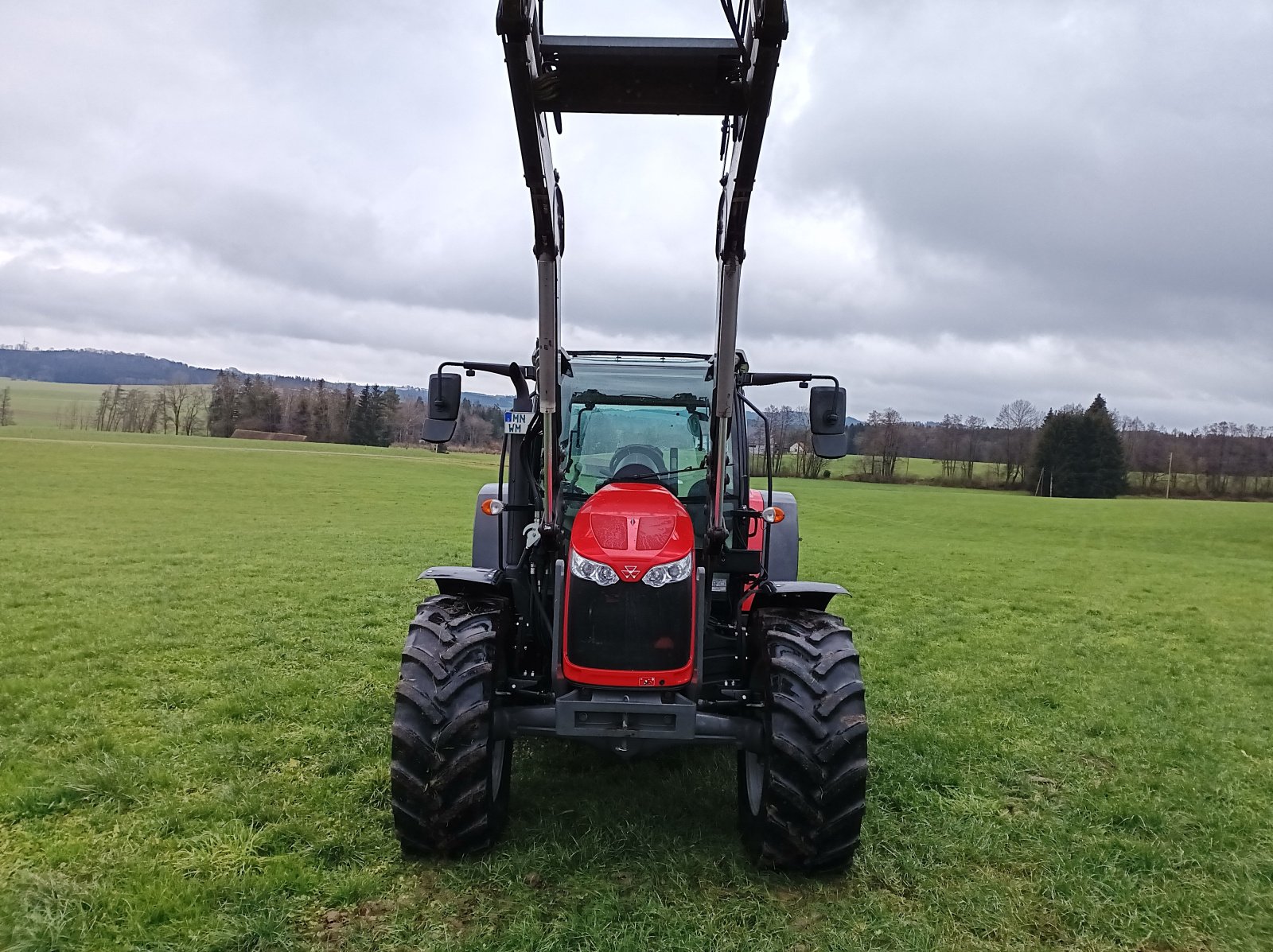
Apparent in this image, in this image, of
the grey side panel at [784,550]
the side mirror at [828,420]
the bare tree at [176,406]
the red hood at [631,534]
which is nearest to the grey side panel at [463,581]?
the red hood at [631,534]

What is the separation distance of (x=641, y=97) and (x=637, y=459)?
6.41 feet

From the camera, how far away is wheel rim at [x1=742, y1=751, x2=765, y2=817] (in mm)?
4223

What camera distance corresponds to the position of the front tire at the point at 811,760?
3846 mm

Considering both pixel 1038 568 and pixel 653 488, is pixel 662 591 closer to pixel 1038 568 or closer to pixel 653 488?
pixel 653 488

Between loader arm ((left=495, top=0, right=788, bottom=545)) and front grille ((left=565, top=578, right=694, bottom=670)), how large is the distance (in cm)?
89

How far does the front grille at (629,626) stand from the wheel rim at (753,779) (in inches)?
31.0

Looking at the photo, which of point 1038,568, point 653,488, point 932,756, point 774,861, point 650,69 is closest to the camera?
point 650,69

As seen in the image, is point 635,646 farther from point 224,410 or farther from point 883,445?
point 224,410

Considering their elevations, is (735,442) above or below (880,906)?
above

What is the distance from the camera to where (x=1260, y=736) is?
6.98 meters

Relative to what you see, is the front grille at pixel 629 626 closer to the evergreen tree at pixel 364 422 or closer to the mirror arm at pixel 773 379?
the mirror arm at pixel 773 379

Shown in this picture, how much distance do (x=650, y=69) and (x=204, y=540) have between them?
1715 cm

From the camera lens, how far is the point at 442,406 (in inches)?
195

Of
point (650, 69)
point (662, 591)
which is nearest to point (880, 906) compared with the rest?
point (662, 591)
